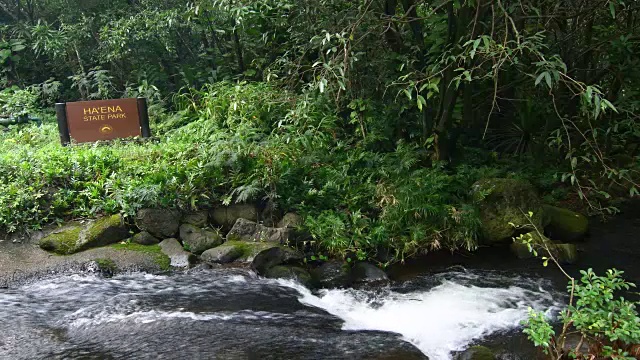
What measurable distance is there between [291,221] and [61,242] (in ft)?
9.88

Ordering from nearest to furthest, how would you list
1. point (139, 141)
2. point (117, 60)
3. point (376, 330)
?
point (376, 330)
point (139, 141)
point (117, 60)

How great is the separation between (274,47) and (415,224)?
18.4 feet

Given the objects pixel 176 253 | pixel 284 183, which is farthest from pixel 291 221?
pixel 176 253

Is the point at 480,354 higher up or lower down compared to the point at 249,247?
lower down

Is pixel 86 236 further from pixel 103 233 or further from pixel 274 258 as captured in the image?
pixel 274 258

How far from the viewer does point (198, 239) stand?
7512 mm

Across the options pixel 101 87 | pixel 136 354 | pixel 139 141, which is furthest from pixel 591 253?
pixel 101 87

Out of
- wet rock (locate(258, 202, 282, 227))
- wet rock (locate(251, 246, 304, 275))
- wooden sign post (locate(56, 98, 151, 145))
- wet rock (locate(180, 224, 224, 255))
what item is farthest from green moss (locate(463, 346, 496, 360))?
wooden sign post (locate(56, 98, 151, 145))

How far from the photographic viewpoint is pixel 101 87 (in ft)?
39.5

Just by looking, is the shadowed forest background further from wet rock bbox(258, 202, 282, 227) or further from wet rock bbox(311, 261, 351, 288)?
wet rock bbox(311, 261, 351, 288)

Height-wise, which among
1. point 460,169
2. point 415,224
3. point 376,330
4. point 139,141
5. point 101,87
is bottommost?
point 376,330

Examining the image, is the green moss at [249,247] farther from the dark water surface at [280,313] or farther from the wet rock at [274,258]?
the dark water surface at [280,313]

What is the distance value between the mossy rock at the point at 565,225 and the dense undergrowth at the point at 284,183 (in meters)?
1.06

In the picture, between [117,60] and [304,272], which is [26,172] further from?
[117,60]
